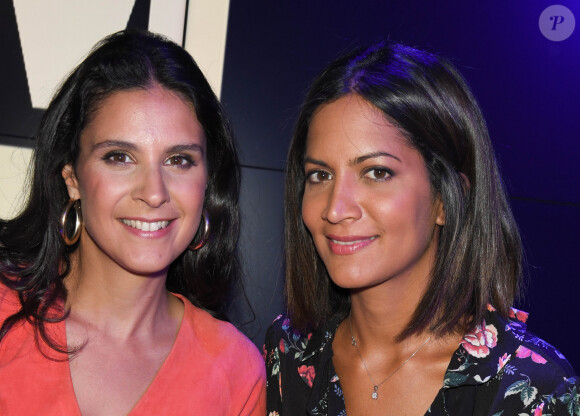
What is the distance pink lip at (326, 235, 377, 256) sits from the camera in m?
1.92

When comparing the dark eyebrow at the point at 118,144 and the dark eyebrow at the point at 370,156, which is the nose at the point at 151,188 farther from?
the dark eyebrow at the point at 370,156

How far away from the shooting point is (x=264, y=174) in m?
2.77

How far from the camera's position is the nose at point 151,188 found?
5.82ft

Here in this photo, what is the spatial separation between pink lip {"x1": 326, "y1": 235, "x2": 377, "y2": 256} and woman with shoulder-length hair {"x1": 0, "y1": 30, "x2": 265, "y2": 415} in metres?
0.38

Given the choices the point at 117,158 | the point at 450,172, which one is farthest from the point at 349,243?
the point at 117,158

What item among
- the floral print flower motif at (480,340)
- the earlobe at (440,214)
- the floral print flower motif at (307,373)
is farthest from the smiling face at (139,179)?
the floral print flower motif at (480,340)

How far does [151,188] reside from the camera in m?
1.78

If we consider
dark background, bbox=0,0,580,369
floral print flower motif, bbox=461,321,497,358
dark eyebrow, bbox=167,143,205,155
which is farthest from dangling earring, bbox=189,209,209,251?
floral print flower motif, bbox=461,321,497,358

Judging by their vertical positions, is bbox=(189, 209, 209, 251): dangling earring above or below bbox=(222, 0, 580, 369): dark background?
below

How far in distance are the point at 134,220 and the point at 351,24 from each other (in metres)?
1.32

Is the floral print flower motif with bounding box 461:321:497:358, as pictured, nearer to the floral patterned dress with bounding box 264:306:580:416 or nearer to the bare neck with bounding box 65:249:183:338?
the floral patterned dress with bounding box 264:306:580:416

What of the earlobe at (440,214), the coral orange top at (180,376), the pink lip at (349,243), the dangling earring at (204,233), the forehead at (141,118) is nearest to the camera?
the coral orange top at (180,376)

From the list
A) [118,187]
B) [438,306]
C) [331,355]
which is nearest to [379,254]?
[438,306]

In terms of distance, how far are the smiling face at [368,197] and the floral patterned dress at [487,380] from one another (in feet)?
0.95
